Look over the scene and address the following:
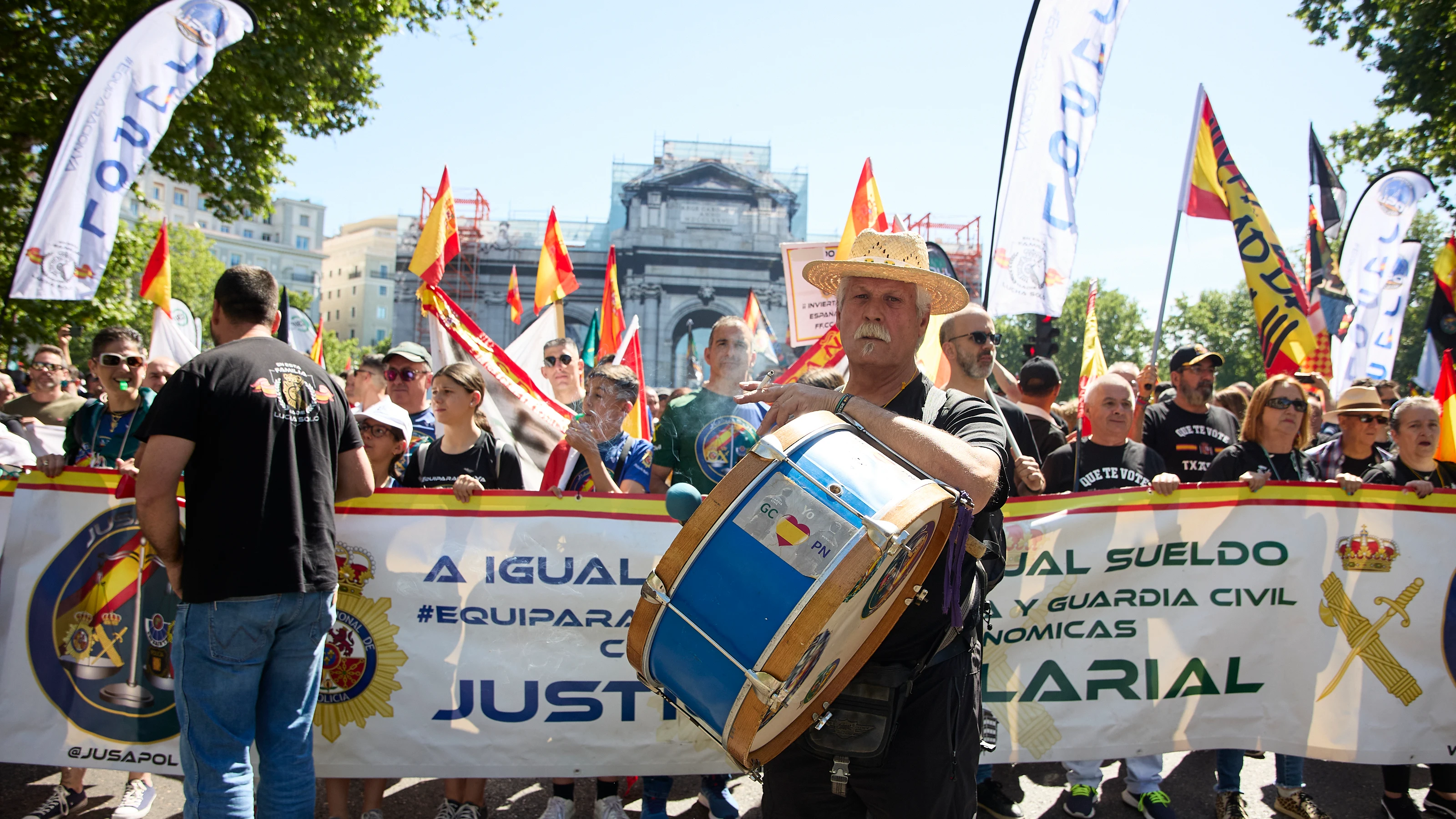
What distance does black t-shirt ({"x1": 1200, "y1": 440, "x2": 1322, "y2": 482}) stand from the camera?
454 centimetres

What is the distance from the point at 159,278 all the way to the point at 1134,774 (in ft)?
32.7

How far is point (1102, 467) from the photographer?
4.73 m

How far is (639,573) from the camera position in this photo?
13.0 feet

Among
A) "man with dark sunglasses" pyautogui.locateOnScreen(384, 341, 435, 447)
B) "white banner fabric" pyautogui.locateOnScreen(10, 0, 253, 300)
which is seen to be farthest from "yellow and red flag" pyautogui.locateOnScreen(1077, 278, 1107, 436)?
"white banner fabric" pyautogui.locateOnScreen(10, 0, 253, 300)

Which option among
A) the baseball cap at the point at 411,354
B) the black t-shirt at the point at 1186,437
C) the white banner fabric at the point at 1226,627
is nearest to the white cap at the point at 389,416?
the baseball cap at the point at 411,354

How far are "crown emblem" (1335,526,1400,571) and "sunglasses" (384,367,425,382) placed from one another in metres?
4.81

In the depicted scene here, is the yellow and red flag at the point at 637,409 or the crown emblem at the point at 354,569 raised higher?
the yellow and red flag at the point at 637,409

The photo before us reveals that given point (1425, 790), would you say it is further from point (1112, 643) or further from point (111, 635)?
point (111, 635)

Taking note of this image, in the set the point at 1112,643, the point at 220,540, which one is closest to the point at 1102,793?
the point at 1112,643

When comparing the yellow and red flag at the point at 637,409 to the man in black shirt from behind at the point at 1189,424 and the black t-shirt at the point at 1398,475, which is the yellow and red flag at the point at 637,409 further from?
the black t-shirt at the point at 1398,475

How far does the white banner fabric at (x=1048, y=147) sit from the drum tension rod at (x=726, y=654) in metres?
4.31

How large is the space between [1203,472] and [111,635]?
5830mm

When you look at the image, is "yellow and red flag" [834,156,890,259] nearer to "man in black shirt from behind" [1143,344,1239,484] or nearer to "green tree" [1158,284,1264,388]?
"man in black shirt from behind" [1143,344,1239,484]

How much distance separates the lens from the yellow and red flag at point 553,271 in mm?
11828
